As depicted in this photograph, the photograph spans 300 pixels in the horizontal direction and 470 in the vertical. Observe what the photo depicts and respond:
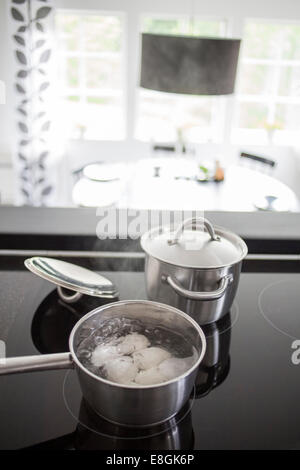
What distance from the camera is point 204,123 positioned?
459 cm

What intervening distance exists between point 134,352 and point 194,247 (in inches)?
8.5

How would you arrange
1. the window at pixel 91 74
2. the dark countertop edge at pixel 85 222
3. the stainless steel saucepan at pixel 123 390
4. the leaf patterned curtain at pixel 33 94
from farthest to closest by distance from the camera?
1. the window at pixel 91 74
2. the leaf patterned curtain at pixel 33 94
3. the dark countertop edge at pixel 85 222
4. the stainless steel saucepan at pixel 123 390

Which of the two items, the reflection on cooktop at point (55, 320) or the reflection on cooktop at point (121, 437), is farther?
the reflection on cooktop at point (55, 320)

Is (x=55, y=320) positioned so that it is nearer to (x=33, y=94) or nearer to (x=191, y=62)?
(x=191, y=62)

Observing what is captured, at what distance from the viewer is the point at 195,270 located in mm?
681

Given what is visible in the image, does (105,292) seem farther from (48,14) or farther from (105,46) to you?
(105,46)

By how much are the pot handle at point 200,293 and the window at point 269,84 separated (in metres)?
4.04

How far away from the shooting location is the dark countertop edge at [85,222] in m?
1.00

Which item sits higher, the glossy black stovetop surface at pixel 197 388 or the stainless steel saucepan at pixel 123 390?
the stainless steel saucepan at pixel 123 390

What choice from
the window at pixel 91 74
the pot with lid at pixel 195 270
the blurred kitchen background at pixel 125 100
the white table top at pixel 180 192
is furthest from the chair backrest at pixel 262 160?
the pot with lid at pixel 195 270

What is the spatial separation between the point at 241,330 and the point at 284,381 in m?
0.13

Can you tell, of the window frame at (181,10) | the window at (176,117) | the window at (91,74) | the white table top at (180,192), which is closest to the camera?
the white table top at (180,192)

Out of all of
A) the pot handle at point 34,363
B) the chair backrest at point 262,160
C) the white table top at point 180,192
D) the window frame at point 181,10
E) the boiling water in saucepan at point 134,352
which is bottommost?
the white table top at point 180,192

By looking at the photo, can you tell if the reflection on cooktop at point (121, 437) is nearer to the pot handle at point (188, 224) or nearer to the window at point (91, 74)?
the pot handle at point (188, 224)
